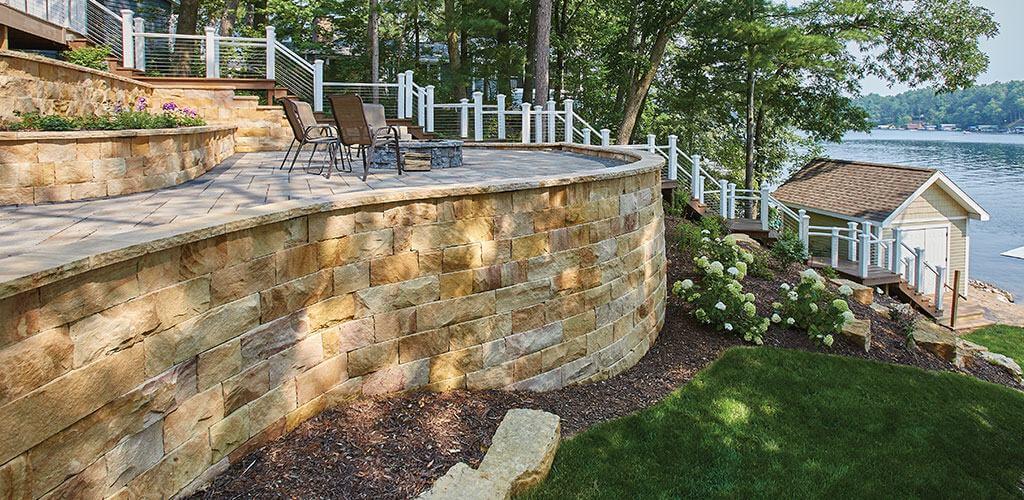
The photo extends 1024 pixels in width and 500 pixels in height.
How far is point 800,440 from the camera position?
6105 millimetres

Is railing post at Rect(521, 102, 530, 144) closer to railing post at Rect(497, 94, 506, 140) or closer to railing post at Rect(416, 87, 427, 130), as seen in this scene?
railing post at Rect(497, 94, 506, 140)

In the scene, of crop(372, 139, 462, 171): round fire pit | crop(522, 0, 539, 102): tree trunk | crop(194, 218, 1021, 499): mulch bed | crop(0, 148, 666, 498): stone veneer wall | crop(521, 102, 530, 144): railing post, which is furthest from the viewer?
crop(522, 0, 539, 102): tree trunk

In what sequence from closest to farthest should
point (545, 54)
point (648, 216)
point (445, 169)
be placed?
point (648, 216) → point (445, 169) → point (545, 54)

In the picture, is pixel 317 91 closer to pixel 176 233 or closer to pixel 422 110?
pixel 422 110

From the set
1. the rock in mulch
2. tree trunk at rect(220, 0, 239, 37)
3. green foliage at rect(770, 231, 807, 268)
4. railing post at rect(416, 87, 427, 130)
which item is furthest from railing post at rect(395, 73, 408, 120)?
the rock in mulch

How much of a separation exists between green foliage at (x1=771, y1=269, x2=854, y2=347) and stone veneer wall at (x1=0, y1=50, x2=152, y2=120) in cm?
823

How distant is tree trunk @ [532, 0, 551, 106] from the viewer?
17031 millimetres

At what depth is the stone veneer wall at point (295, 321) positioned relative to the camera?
9.73 feet

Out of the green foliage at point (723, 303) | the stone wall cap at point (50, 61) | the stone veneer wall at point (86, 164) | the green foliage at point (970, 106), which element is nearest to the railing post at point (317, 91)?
the stone wall cap at point (50, 61)

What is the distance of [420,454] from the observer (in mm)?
4570

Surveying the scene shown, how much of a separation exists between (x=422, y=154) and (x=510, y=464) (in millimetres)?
4684

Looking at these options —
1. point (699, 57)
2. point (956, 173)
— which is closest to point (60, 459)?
point (699, 57)

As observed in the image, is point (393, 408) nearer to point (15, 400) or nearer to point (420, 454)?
point (420, 454)

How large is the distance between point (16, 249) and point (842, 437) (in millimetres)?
5977
